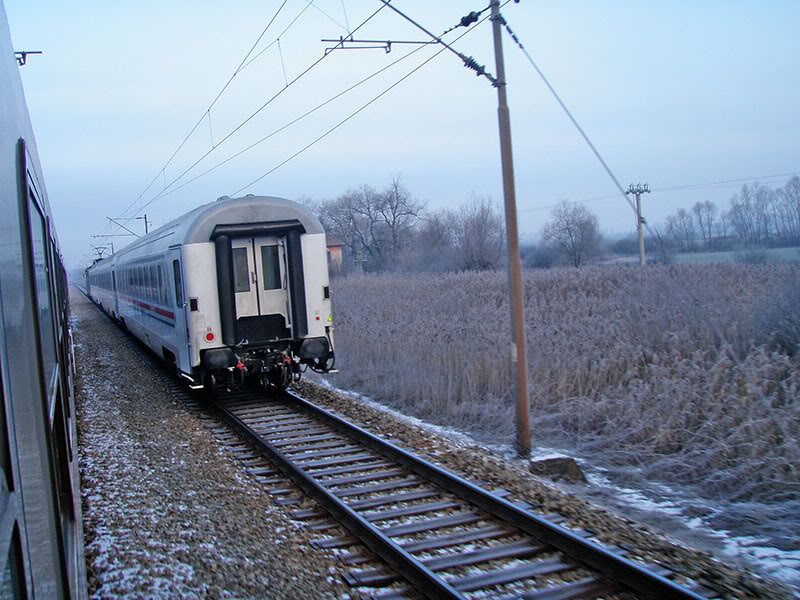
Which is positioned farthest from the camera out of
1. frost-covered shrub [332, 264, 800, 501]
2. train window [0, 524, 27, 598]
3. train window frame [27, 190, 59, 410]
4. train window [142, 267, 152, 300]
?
train window [142, 267, 152, 300]

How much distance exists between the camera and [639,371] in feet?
34.9

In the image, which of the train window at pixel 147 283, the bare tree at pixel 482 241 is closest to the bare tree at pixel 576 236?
the bare tree at pixel 482 241

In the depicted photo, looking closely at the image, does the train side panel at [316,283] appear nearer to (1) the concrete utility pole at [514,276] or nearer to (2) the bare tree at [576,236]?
(1) the concrete utility pole at [514,276]

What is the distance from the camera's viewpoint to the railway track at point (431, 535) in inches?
188

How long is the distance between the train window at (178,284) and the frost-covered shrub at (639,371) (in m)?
3.86

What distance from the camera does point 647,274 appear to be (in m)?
20.7

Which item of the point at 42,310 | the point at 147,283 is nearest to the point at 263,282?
the point at 147,283

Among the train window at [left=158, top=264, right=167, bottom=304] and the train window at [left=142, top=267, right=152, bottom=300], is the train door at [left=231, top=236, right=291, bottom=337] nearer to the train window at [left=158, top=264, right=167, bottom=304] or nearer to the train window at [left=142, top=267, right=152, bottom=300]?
the train window at [left=158, top=264, right=167, bottom=304]

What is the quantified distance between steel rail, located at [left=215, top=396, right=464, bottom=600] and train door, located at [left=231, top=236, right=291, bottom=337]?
305 cm

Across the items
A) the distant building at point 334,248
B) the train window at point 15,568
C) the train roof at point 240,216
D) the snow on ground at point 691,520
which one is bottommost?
the snow on ground at point 691,520

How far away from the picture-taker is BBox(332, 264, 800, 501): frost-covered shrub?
7.45 m

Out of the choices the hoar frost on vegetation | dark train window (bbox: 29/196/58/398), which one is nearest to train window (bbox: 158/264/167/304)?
the hoar frost on vegetation

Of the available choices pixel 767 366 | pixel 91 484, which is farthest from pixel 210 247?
pixel 767 366

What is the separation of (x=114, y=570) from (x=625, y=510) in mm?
4460
